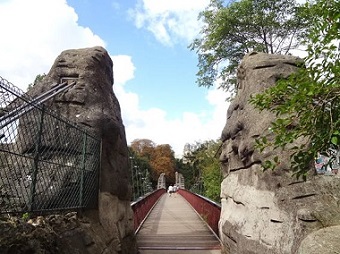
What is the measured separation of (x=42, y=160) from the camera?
11.4ft

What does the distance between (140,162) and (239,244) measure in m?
40.0

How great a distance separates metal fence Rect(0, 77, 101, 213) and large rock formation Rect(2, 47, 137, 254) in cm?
5

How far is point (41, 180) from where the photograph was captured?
150 inches

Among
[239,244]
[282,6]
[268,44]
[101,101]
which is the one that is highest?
[282,6]

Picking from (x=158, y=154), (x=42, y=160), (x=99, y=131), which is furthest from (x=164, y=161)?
(x=42, y=160)

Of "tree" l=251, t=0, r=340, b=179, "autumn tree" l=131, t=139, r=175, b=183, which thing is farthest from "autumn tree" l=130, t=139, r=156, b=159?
"tree" l=251, t=0, r=340, b=179

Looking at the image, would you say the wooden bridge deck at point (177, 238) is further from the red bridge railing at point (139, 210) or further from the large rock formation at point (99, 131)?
the large rock formation at point (99, 131)

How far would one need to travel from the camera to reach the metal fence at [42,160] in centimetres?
298

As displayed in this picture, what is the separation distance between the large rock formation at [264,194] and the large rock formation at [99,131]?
1936mm

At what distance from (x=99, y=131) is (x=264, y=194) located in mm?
2697

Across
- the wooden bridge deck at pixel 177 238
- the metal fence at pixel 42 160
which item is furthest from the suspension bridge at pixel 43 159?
the wooden bridge deck at pixel 177 238

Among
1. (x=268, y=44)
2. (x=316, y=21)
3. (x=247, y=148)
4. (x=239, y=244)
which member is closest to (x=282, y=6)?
(x=268, y=44)

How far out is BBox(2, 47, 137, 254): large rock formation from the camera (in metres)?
4.60

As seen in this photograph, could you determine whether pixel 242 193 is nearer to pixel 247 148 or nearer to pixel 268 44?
pixel 247 148
